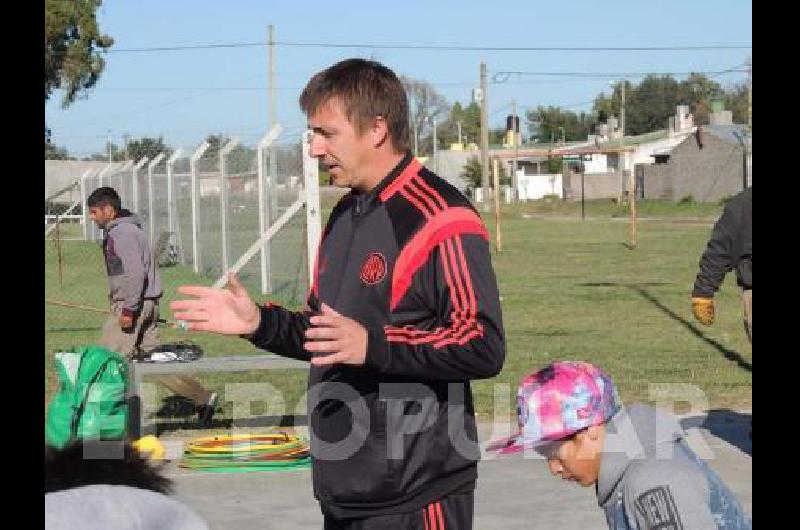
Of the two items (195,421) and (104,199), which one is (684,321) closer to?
(195,421)

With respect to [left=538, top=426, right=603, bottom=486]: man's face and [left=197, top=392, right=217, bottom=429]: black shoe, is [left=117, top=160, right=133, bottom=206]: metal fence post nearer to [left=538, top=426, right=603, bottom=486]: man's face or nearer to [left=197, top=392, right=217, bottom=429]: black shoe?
[left=197, top=392, right=217, bottom=429]: black shoe

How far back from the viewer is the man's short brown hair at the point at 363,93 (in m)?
4.44

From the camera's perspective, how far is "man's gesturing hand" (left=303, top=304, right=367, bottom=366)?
3922 mm

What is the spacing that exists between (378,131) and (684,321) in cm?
→ 1655

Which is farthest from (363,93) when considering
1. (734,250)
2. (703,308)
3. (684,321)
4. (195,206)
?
(195,206)

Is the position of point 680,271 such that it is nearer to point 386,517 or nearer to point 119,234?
point 119,234

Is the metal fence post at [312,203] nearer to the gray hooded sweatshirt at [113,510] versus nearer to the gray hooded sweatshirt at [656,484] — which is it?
the gray hooded sweatshirt at [656,484]

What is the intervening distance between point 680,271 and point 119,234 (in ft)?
67.2

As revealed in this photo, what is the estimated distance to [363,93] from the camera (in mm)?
4445

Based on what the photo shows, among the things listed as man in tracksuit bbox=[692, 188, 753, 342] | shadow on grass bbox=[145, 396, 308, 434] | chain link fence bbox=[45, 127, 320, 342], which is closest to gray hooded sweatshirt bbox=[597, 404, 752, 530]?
man in tracksuit bbox=[692, 188, 753, 342]

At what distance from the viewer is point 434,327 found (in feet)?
14.3

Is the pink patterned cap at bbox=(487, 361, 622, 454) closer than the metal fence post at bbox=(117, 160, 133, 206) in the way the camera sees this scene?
Yes

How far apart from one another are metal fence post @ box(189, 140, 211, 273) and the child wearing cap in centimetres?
2465
